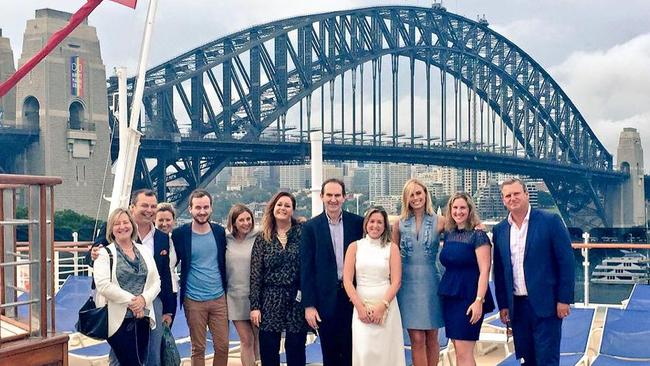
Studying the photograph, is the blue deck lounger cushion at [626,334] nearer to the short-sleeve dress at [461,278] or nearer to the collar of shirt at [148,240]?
the short-sleeve dress at [461,278]

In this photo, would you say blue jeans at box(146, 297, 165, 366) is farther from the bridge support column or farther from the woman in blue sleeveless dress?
the bridge support column

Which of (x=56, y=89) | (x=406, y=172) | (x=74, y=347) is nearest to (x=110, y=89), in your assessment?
(x=56, y=89)

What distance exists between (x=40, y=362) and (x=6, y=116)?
28.7 meters

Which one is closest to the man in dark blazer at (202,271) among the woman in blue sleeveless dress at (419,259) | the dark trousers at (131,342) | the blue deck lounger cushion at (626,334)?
the dark trousers at (131,342)

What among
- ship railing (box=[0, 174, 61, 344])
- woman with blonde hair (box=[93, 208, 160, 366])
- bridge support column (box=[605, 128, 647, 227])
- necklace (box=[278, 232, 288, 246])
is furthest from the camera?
bridge support column (box=[605, 128, 647, 227])

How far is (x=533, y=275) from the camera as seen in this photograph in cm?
374

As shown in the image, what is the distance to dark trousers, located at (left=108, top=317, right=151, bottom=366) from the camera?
376cm

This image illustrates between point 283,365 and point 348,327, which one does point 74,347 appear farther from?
point 348,327

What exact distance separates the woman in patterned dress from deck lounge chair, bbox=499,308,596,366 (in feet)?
4.02

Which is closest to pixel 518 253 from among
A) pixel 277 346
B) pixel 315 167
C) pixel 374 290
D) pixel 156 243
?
pixel 374 290

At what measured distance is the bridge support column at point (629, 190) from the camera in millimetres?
56906

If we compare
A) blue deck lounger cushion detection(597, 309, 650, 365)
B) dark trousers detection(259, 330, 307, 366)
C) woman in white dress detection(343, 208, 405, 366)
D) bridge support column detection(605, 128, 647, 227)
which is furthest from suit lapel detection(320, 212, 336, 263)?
bridge support column detection(605, 128, 647, 227)

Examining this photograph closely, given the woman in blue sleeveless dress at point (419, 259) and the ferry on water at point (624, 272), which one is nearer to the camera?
the woman in blue sleeveless dress at point (419, 259)

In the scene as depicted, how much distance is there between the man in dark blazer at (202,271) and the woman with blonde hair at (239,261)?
1.2 inches
